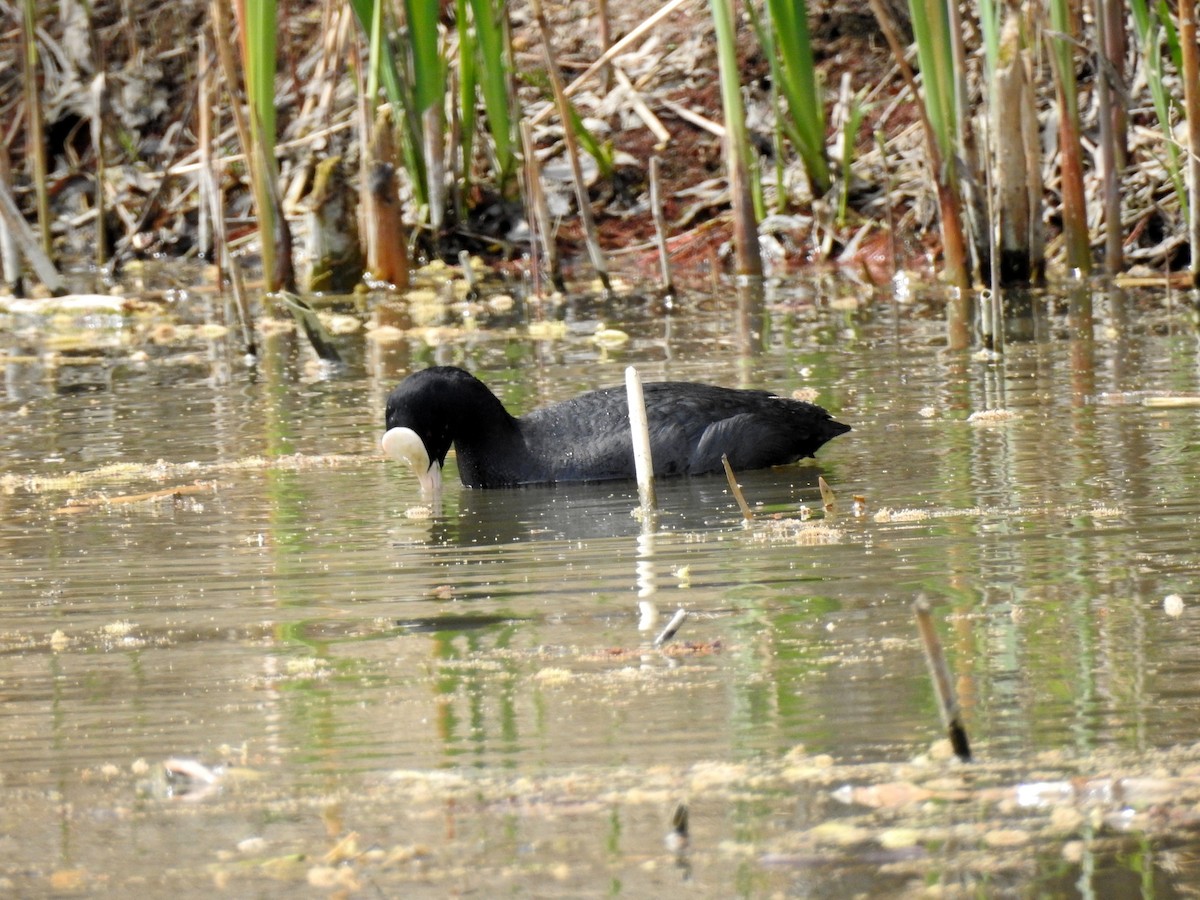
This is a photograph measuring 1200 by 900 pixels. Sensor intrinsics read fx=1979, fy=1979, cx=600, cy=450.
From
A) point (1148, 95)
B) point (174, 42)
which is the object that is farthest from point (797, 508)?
point (174, 42)

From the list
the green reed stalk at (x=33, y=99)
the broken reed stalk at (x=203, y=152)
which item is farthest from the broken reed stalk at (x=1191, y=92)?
the green reed stalk at (x=33, y=99)

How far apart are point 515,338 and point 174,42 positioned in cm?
1020

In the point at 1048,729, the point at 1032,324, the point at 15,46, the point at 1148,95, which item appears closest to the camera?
the point at 1048,729

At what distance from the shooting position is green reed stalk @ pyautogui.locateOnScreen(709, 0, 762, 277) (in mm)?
10727

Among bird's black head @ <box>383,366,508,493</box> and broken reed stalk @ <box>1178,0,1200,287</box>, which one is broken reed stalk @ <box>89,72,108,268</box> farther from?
bird's black head @ <box>383,366,508,493</box>

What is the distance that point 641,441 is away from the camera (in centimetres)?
584

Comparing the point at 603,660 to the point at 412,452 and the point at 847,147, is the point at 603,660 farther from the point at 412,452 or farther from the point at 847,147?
the point at 847,147

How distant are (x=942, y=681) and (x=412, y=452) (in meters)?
3.85

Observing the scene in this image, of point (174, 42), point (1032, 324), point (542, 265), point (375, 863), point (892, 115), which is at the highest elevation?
point (174, 42)

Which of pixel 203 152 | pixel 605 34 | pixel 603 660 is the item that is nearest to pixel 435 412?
pixel 603 660

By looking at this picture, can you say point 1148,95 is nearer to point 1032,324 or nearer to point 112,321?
point 1032,324

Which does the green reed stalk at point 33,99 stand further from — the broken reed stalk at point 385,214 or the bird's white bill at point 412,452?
the bird's white bill at point 412,452

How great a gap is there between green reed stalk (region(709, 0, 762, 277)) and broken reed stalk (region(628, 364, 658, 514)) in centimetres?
512

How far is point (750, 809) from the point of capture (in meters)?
3.09
